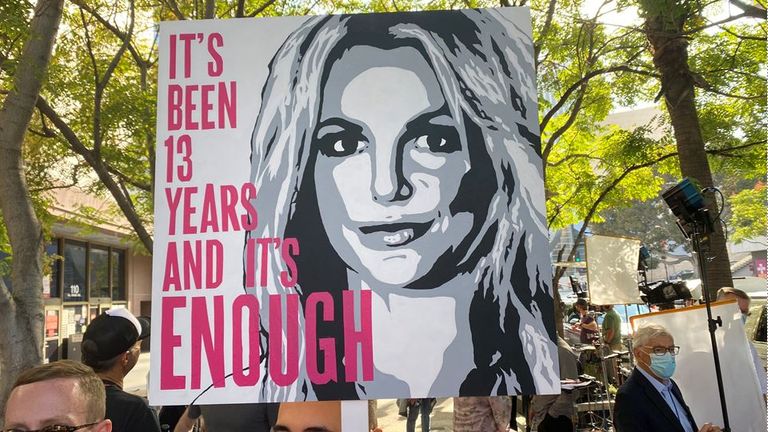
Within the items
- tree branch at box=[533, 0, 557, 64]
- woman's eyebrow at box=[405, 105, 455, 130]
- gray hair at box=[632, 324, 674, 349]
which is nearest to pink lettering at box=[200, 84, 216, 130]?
woman's eyebrow at box=[405, 105, 455, 130]

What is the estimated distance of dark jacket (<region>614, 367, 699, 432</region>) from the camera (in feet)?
10.5

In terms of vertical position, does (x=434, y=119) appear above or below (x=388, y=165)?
above

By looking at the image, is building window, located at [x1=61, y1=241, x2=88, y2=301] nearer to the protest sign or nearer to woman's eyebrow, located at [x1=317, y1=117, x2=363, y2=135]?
the protest sign

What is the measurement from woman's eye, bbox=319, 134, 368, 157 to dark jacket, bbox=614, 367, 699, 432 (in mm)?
2149

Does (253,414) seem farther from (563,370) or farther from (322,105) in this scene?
(563,370)

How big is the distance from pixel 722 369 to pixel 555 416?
3.07 meters

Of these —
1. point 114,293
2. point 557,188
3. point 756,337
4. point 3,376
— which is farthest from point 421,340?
point 114,293

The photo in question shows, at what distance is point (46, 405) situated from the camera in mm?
1787

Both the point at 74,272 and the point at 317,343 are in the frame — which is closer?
the point at 317,343

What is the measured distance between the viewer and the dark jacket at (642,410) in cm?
319

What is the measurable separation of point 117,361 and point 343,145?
1670 mm

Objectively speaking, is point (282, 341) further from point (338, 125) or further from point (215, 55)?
point (215, 55)

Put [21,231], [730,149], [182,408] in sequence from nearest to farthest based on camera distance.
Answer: [21,231], [182,408], [730,149]

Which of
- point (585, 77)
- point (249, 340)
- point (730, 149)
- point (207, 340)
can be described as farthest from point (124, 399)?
point (730, 149)
